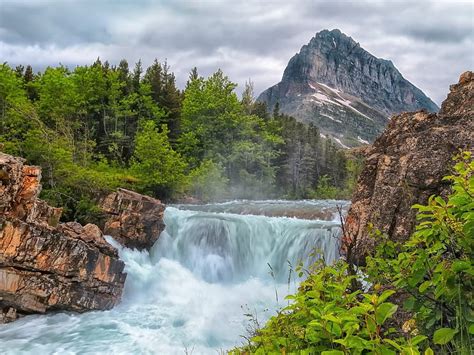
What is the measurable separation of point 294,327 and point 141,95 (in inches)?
1348

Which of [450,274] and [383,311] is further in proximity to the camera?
[450,274]

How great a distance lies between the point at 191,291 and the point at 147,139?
13253mm

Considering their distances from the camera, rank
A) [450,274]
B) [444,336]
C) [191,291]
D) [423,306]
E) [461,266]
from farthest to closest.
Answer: [191,291] → [423,306] → [450,274] → [461,266] → [444,336]

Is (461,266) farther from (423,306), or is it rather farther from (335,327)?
(335,327)

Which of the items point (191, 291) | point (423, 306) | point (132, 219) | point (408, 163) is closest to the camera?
point (423, 306)

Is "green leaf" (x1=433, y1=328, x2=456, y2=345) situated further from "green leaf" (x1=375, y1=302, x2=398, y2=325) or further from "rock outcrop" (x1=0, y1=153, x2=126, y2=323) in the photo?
"rock outcrop" (x1=0, y1=153, x2=126, y2=323)

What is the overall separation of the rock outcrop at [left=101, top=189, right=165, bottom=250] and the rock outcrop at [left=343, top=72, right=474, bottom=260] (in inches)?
363

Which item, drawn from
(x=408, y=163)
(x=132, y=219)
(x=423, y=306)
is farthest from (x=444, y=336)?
(x=132, y=219)

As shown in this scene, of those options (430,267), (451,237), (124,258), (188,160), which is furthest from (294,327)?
(188,160)

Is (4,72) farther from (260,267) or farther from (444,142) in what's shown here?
(444,142)

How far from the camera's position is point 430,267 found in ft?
7.18

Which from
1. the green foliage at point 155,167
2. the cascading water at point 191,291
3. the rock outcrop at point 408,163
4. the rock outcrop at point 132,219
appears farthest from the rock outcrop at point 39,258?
the green foliage at point 155,167

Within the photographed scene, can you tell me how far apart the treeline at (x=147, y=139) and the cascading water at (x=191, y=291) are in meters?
3.79

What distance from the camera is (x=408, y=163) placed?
7156mm
